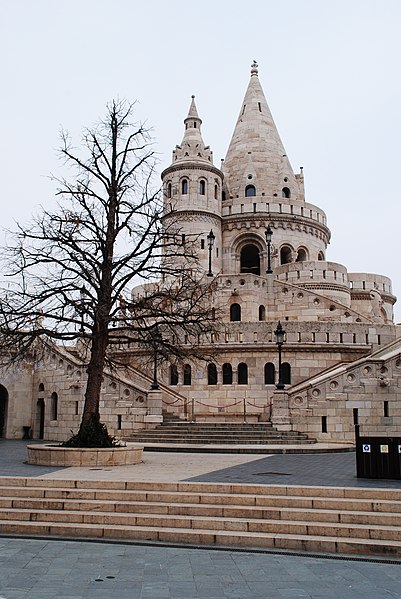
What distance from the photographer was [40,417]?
3056cm

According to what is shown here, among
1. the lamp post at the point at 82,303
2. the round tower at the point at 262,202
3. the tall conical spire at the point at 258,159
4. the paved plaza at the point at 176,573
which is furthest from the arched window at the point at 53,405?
the tall conical spire at the point at 258,159

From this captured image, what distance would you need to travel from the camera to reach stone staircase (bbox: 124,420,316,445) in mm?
23859

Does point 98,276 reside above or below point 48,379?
above

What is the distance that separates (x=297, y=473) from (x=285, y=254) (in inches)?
1327

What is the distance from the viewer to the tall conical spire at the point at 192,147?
45.3 meters

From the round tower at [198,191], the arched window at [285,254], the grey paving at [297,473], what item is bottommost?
the grey paving at [297,473]

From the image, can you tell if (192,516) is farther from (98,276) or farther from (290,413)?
(290,413)

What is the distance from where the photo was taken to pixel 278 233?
46562mm

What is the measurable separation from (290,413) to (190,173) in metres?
23.6

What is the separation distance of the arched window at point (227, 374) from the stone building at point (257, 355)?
0.15 ft

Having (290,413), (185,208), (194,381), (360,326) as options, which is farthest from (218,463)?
(185,208)

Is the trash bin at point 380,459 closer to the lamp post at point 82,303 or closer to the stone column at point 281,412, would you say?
the lamp post at point 82,303

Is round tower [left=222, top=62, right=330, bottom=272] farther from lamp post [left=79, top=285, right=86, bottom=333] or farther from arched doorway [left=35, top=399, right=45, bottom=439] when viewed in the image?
lamp post [left=79, top=285, right=86, bottom=333]

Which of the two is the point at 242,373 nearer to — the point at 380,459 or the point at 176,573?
the point at 380,459
